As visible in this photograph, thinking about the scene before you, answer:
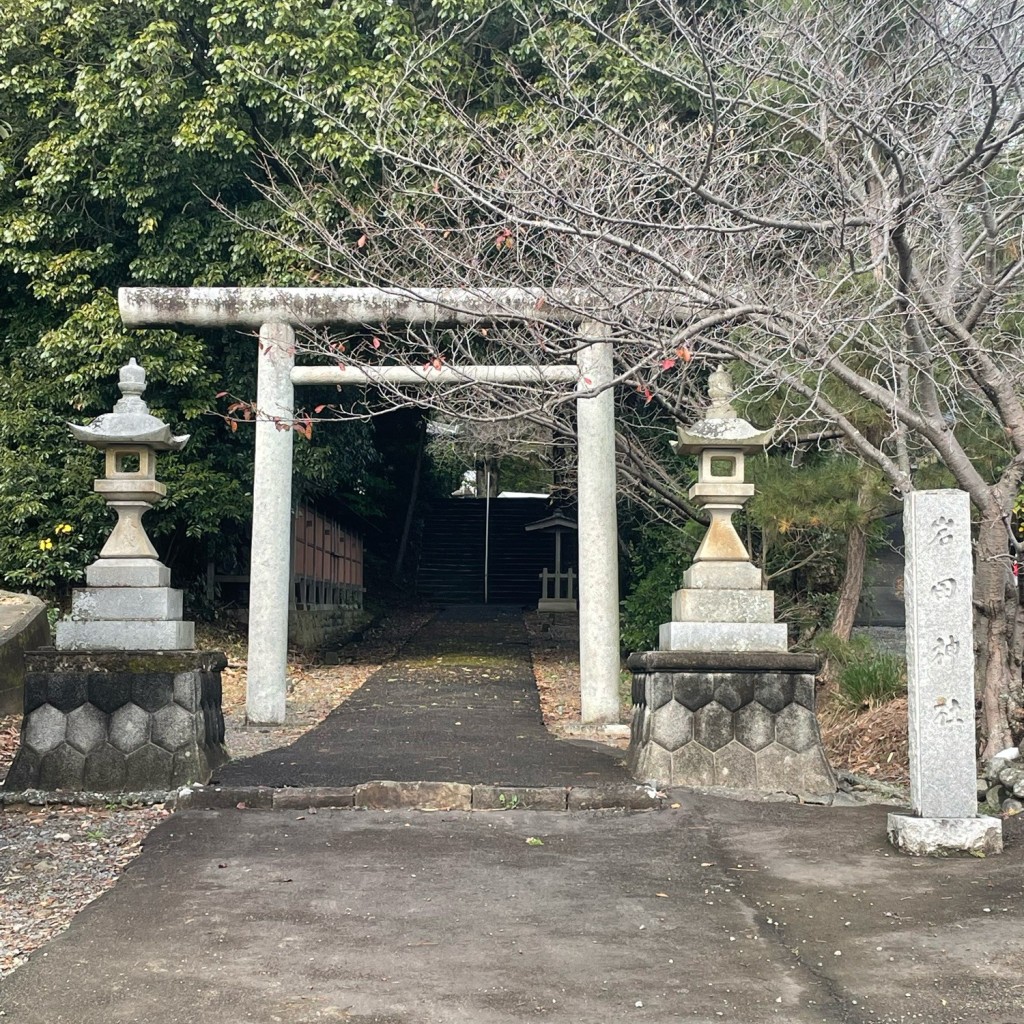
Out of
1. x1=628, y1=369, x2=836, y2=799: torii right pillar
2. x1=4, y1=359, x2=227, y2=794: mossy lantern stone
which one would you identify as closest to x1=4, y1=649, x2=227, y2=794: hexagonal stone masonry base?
x1=4, y1=359, x2=227, y2=794: mossy lantern stone

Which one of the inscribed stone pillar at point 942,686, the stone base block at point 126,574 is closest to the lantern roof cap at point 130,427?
the stone base block at point 126,574

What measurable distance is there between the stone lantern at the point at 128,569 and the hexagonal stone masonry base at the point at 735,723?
10.2ft

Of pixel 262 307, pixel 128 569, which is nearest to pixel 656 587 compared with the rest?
pixel 262 307

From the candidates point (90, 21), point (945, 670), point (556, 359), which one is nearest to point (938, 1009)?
point (945, 670)

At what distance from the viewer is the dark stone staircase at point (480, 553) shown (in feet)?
96.4

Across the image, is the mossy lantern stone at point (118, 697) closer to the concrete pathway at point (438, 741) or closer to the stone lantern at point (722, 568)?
the concrete pathway at point (438, 741)

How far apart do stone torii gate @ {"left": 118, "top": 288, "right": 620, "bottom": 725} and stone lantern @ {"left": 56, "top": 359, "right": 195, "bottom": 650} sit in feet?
8.15

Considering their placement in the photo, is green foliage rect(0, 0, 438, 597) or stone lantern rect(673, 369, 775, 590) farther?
green foliage rect(0, 0, 438, 597)

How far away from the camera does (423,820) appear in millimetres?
6176

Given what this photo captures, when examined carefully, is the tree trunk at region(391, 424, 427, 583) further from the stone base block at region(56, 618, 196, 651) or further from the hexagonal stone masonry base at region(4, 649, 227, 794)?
the hexagonal stone masonry base at region(4, 649, 227, 794)

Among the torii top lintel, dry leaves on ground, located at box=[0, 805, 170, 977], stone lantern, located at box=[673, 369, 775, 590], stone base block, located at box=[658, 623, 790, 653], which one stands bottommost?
dry leaves on ground, located at box=[0, 805, 170, 977]

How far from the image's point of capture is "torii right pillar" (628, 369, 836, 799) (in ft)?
22.8

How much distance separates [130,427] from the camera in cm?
745

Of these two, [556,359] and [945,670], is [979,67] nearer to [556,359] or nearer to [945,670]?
[945,670]
